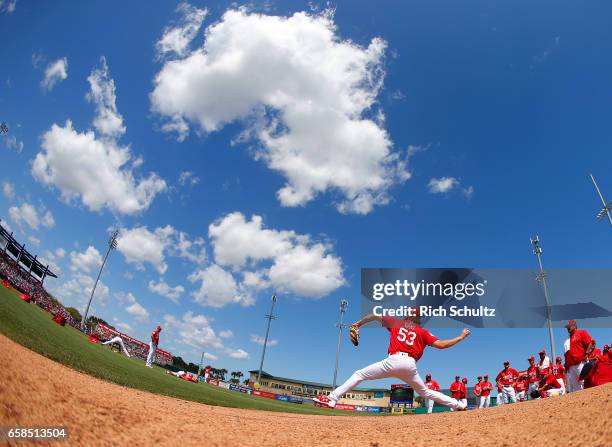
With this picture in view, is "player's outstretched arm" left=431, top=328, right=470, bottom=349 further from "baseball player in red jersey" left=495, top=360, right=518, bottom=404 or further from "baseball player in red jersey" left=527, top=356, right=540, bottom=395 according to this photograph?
"baseball player in red jersey" left=495, top=360, right=518, bottom=404

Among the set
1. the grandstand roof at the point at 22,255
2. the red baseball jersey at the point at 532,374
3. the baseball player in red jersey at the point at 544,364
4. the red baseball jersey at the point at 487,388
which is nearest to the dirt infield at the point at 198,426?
the baseball player in red jersey at the point at 544,364

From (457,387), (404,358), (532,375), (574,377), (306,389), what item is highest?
(532,375)

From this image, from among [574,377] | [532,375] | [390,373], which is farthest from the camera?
[532,375]

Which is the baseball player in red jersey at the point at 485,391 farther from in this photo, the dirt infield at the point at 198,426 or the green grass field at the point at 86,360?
the dirt infield at the point at 198,426

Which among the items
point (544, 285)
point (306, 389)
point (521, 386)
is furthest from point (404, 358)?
point (306, 389)

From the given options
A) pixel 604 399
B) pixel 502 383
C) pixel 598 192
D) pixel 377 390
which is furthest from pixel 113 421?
pixel 377 390

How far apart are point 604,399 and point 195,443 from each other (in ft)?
11.0

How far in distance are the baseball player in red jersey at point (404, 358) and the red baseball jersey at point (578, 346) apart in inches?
171

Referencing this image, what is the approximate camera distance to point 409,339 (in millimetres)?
5141

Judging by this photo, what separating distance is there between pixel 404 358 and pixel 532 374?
12105 mm

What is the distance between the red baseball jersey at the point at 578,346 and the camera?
7.58 metres

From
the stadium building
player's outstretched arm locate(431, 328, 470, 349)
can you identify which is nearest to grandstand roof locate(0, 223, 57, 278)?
the stadium building

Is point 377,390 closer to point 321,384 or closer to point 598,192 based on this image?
point 321,384

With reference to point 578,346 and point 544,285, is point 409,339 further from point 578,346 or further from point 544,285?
point 544,285
